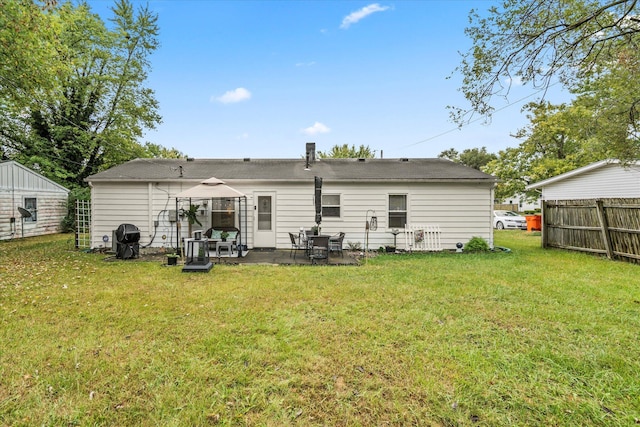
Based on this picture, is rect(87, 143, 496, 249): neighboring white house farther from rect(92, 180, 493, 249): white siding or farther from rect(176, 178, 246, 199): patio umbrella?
rect(176, 178, 246, 199): patio umbrella

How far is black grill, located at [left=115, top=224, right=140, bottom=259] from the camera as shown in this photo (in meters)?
7.93

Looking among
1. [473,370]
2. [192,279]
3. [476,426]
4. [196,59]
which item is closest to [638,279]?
[473,370]

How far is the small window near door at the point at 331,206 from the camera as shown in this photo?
9.62 meters

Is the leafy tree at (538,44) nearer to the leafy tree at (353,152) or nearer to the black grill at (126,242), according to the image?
the black grill at (126,242)

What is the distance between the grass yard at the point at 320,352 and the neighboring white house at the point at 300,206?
13.1 ft

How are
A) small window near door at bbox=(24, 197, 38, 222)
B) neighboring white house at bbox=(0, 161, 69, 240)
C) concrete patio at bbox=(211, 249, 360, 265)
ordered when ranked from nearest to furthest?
1. concrete patio at bbox=(211, 249, 360, 265)
2. neighboring white house at bbox=(0, 161, 69, 240)
3. small window near door at bbox=(24, 197, 38, 222)

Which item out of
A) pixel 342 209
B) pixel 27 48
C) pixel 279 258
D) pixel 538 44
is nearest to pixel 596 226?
pixel 538 44

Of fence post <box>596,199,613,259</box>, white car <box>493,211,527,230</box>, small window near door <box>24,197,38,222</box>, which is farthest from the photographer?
white car <box>493,211,527,230</box>

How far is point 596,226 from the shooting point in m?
8.30

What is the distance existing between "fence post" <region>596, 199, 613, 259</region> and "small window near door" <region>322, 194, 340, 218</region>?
777 cm

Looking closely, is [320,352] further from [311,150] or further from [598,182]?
[598,182]

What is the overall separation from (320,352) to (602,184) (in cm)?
1581

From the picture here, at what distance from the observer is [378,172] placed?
10.1 m

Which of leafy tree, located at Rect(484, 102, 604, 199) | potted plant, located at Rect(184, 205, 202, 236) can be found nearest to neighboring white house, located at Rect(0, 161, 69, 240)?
potted plant, located at Rect(184, 205, 202, 236)
